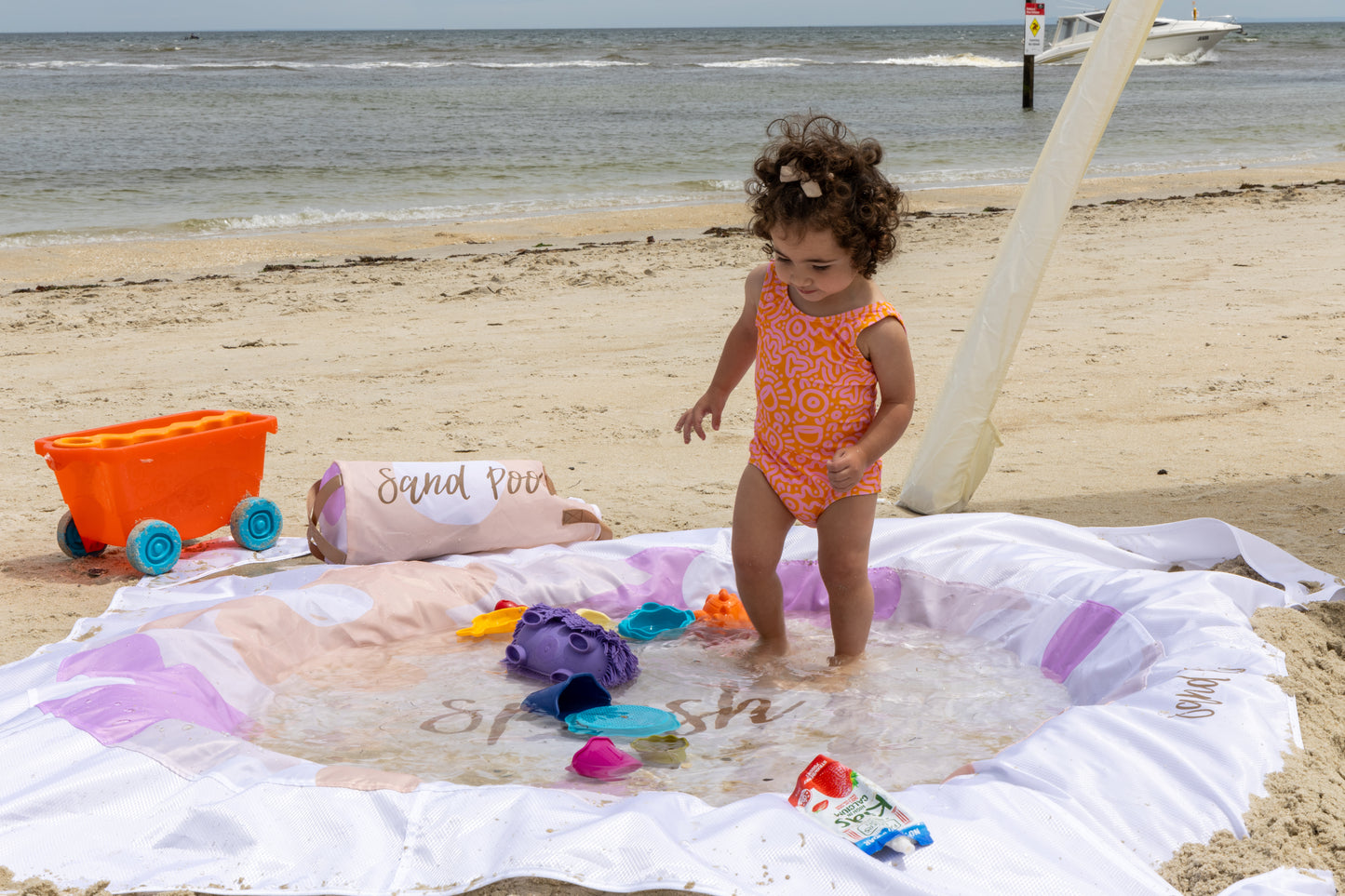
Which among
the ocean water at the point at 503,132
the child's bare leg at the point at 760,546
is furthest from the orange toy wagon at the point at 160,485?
the ocean water at the point at 503,132

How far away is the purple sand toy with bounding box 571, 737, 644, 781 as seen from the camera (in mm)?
2510

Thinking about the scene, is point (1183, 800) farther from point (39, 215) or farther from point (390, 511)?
point (39, 215)

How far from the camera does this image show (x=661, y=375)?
6.27 meters

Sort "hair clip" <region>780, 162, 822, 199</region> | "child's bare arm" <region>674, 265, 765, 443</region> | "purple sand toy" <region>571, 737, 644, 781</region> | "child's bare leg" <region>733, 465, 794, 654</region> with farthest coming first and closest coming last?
"child's bare arm" <region>674, 265, 765, 443</region>, "child's bare leg" <region>733, 465, 794, 654</region>, "hair clip" <region>780, 162, 822, 199</region>, "purple sand toy" <region>571, 737, 644, 781</region>

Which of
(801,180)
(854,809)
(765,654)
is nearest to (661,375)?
(765,654)

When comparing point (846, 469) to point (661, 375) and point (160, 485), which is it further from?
point (661, 375)

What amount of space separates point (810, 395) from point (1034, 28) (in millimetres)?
24567

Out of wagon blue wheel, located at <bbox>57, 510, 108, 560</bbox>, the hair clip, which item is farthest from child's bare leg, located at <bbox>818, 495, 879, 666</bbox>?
wagon blue wheel, located at <bbox>57, 510, 108, 560</bbox>

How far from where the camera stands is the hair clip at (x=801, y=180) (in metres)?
2.82

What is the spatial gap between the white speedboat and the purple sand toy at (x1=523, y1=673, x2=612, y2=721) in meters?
40.6

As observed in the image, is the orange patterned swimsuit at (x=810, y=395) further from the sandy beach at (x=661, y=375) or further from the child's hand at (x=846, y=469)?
the sandy beach at (x=661, y=375)

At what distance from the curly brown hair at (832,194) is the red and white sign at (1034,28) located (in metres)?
23.4

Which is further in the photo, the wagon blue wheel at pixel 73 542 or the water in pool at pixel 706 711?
the wagon blue wheel at pixel 73 542

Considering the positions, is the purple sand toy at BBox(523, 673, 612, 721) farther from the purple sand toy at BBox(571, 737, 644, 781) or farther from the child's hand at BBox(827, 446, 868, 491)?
the child's hand at BBox(827, 446, 868, 491)
